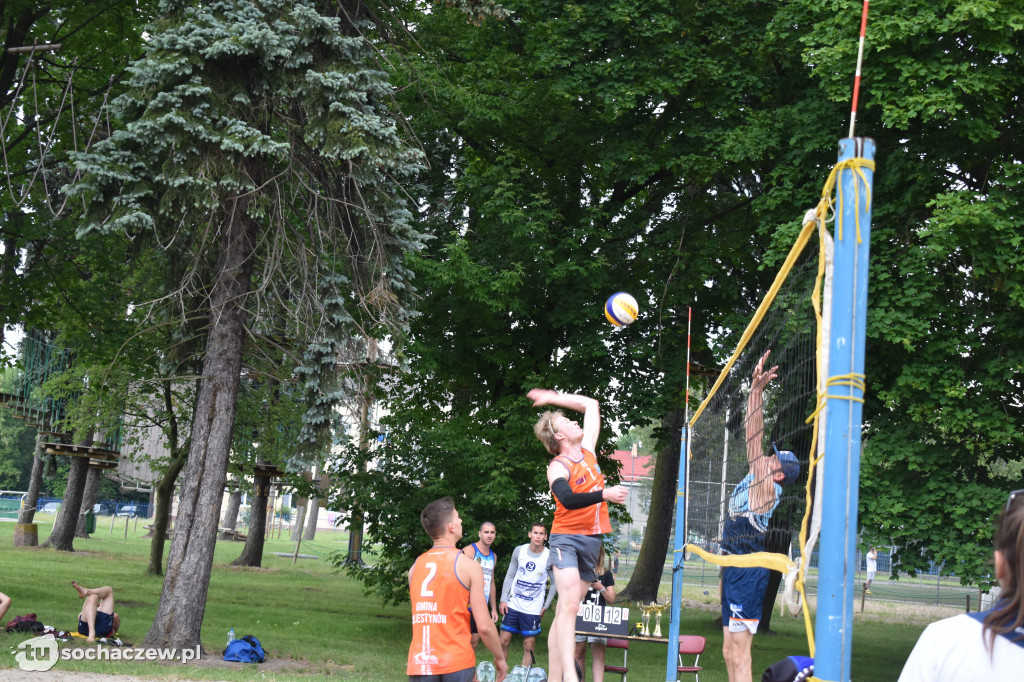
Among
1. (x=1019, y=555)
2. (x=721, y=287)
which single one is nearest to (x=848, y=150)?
(x=1019, y=555)

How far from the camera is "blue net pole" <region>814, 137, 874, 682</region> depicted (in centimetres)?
320

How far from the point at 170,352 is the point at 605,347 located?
712cm

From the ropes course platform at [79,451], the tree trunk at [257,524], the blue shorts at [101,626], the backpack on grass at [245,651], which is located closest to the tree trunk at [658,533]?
the tree trunk at [257,524]

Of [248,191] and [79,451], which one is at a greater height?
[248,191]

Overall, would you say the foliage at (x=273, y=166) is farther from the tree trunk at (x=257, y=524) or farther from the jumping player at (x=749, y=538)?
the tree trunk at (x=257, y=524)

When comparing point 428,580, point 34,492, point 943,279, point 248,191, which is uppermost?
point 248,191

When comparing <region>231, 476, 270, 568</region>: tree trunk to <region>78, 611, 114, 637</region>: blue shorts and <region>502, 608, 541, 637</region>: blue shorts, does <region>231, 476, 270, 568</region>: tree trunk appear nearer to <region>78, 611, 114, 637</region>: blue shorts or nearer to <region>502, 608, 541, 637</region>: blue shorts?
<region>78, 611, 114, 637</region>: blue shorts

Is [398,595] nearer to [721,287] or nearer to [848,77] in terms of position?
[721,287]

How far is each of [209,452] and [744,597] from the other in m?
7.72

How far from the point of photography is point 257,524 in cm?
2814

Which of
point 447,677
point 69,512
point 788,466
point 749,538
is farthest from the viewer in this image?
point 69,512

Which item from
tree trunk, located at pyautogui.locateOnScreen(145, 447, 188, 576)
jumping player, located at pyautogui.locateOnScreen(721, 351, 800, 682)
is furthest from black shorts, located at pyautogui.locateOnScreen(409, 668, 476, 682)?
tree trunk, located at pyautogui.locateOnScreen(145, 447, 188, 576)

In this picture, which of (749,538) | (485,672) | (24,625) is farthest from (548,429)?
(24,625)

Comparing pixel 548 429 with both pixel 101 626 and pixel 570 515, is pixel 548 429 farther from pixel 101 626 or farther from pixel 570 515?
pixel 101 626
